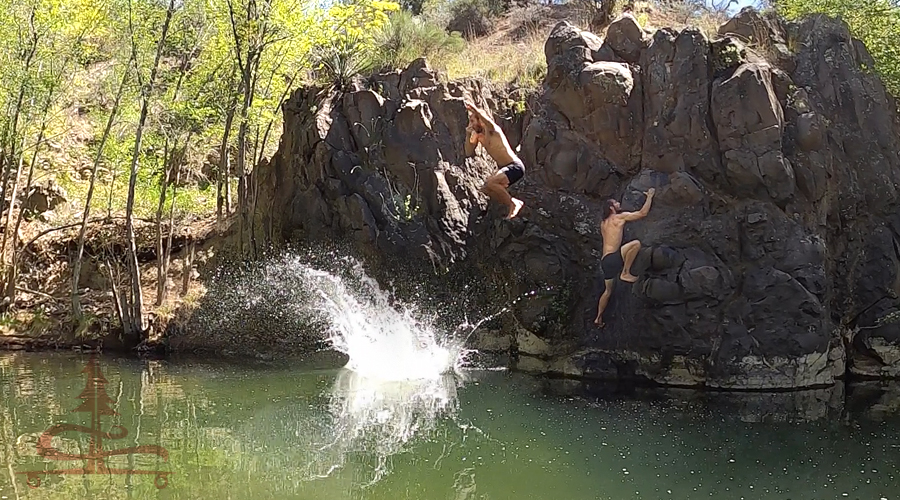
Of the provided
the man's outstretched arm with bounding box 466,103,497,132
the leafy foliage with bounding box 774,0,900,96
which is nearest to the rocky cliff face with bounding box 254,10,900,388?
the leafy foliage with bounding box 774,0,900,96

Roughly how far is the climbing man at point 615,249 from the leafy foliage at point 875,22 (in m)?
4.71

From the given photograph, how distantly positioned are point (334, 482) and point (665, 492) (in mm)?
2651

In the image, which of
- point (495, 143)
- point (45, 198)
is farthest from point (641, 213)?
point (45, 198)

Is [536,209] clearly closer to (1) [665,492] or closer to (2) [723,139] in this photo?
(2) [723,139]

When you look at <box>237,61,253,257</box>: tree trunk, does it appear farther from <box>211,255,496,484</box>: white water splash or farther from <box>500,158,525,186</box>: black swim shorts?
<box>500,158,525,186</box>: black swim shorts

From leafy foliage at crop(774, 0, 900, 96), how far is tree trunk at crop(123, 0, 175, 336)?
10270 millimetres

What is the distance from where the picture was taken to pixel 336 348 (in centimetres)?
1295

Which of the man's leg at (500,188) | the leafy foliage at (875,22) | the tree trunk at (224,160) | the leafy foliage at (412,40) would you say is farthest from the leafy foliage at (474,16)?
the man's leg at (500,188)

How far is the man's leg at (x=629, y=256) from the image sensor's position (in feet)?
35.6

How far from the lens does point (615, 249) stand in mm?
10883

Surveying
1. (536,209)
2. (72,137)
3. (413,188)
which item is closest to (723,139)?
(536,209)

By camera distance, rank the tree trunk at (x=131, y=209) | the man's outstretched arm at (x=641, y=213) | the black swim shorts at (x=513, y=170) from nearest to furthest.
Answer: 1. the black swim shorts at (x=513, y=170)
2. the man's outstretched arm at (x=641, y=213)
3. the tree trunk at (x=131, y=209)

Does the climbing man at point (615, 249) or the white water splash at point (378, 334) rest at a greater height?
the climbing man at point (615, 249)

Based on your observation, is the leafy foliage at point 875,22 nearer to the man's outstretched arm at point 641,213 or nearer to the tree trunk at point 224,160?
the man's outstretched arm at point 641,213
